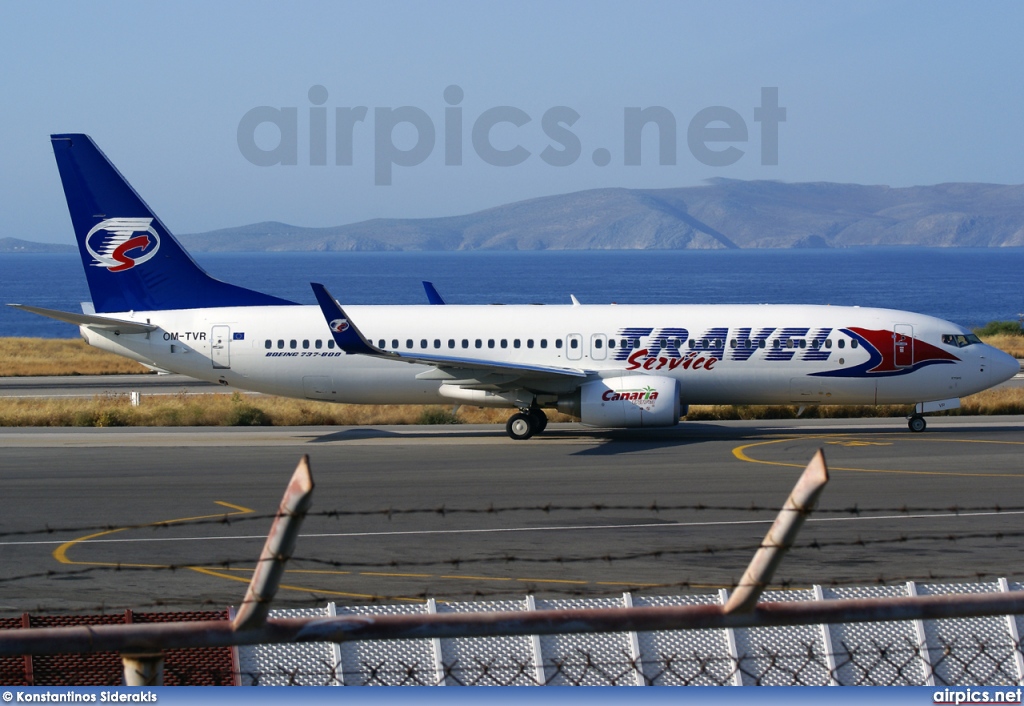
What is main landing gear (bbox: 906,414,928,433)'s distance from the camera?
30734 mm

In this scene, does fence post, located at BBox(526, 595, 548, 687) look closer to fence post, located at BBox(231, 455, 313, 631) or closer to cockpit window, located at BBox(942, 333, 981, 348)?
fence post, located at BBox(231, 455, 313, 631)

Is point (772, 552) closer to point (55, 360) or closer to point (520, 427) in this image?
point (520, 427)

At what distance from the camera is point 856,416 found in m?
36.0

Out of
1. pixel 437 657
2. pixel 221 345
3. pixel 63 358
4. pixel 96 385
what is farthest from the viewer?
pixel 63 358

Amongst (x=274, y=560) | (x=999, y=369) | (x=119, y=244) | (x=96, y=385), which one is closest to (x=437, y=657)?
(x=274, y=560)

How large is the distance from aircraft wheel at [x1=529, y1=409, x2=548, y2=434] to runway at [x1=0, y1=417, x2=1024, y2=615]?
0.48 meters

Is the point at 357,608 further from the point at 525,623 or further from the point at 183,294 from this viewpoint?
the point at 183,294

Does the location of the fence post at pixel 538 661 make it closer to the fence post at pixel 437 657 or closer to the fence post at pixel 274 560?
the fence post at pixel 437 657

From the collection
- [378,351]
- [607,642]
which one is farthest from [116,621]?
[378,351]

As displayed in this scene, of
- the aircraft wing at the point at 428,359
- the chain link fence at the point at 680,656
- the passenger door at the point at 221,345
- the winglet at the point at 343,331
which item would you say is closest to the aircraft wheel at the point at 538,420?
the aircraft wing at the point at 428,359

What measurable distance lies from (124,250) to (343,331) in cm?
848

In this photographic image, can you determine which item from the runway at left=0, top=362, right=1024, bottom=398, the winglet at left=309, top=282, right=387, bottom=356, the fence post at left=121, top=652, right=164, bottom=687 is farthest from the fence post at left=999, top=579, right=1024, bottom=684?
the runway at left=0, top=362, right=1024, bottom=398

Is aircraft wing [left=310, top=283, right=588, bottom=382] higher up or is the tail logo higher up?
the tail logo

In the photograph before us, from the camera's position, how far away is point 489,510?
9867 millimetres
